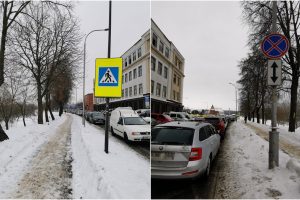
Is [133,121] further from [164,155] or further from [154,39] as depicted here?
[154,39]

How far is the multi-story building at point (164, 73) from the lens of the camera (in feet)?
108

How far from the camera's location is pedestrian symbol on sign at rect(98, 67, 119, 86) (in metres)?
10.7

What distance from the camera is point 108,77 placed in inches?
423

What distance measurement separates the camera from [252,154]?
9766 mm

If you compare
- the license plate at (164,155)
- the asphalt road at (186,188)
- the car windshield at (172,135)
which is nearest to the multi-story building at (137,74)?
the car windshield at (172,135)

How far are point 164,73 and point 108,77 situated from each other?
2633 centimetres

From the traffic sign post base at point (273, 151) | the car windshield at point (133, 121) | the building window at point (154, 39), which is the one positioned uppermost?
the building window at point (154, 39)

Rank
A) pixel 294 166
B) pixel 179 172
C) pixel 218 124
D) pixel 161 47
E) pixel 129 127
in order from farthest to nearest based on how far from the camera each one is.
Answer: pixel 161 47 → pixel 218 124 → pixel 129 127 → pixel 294 166 → pixel 179 172

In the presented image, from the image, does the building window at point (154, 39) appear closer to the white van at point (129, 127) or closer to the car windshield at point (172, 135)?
the white van at point (129, 127)

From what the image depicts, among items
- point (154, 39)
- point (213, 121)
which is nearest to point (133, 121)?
point (213, 121)

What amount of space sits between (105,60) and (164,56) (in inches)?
955

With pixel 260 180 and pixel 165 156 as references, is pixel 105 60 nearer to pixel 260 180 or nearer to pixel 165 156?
pixel 165 156

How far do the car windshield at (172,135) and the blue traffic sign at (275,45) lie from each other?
9.61ft

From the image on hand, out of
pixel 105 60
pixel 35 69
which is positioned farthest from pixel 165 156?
pixel 35 69
